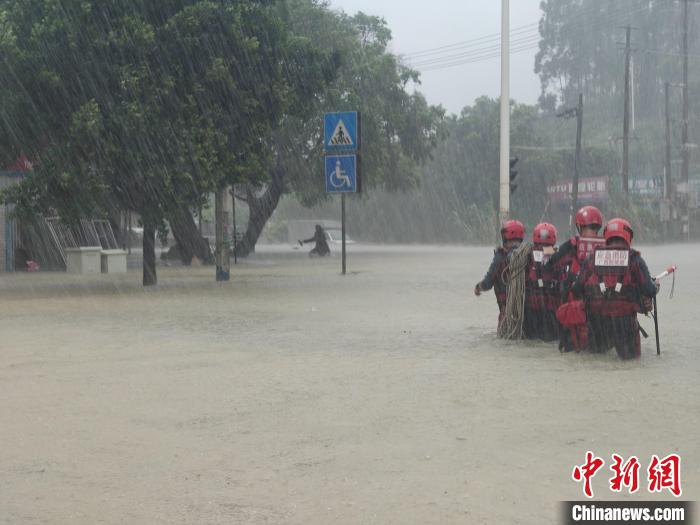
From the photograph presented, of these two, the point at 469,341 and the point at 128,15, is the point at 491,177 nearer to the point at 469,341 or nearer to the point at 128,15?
the point at 128,15

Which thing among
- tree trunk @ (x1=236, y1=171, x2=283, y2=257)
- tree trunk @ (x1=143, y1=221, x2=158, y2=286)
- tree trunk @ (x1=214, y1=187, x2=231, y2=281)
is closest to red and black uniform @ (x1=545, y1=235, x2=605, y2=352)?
tree trunk @ (x1=143, y1=221, x2=158, y2=286)

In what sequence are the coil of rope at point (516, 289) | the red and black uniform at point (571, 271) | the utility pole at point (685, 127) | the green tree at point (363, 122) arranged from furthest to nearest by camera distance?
the utility pole at point (685, 127) → the green tree at point (363, 122) → the coil of rope at point (516, 289) → the red and black uniform at point (571, 271)

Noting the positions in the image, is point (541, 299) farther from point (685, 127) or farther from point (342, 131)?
point (685, 127)

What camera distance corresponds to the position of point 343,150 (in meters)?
24.6

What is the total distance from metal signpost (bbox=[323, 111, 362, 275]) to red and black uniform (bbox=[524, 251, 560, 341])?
41.6 feet

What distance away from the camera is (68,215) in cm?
1988

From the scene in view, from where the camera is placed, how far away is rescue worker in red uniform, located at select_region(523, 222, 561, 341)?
1141 centimetres

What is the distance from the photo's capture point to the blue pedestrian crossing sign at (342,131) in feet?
79.1

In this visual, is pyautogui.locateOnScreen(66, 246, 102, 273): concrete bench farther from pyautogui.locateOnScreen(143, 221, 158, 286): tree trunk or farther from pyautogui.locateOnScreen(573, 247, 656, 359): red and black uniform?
pyautogui.locateOnScreen(573, 247, 656, 359): red and black uniform

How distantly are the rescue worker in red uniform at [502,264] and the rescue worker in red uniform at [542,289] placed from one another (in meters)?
0.25

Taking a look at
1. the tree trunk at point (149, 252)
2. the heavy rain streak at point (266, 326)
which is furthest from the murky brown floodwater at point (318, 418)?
the tree trunk at point (149, 252)

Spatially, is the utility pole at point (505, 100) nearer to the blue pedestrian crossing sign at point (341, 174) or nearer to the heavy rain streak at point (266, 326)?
the heavy rain streak at point (266, 326)

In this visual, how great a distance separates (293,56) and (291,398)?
47.0 feet

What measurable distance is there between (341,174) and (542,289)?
13370 millimetres
